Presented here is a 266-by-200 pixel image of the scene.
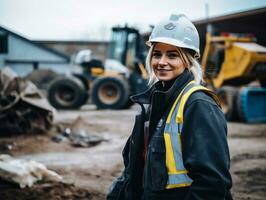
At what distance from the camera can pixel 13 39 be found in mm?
28906

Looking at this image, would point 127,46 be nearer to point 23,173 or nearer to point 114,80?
point 114,80

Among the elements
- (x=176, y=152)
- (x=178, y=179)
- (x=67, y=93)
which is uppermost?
(x=176, y=152)

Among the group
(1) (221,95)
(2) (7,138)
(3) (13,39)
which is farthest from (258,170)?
(3) (13,39)

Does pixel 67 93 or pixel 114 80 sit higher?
pixel 114 80

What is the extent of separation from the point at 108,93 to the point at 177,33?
45.3ft

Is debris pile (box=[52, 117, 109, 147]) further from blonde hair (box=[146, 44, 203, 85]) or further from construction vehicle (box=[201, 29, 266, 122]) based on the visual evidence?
blonde hair (box=[146, 44, 203, 85])

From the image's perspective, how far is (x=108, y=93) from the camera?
1600 cm

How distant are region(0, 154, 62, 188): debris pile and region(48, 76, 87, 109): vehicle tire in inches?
439

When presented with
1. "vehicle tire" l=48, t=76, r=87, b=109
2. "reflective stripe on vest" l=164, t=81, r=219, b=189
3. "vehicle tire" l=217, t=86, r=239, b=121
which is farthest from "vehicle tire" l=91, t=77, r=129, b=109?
"reflective stripe on vest" l=164, t=81, r=219, b=189

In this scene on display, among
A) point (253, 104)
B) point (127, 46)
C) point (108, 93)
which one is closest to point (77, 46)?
point (127, 46)

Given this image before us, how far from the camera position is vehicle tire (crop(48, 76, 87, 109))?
16.4 meters

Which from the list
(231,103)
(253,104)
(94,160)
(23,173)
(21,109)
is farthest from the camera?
(231,103)

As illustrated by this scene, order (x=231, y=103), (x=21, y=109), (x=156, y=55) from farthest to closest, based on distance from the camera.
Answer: (x=231, y=103) → (x=21, y=109) → (x=156, y=55)

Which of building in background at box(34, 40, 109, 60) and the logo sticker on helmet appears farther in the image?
building in background at box(34, 40, 109, 60)
